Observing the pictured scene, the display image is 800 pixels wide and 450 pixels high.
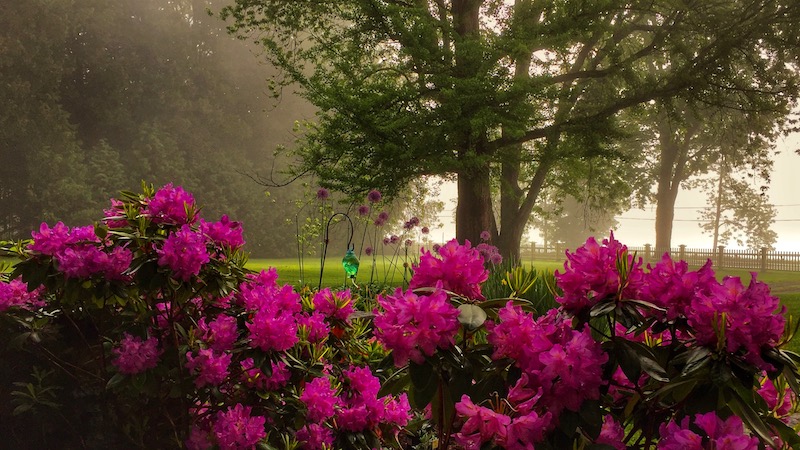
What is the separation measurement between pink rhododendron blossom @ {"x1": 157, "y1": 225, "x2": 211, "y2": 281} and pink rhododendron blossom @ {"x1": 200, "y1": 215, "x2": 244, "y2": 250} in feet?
0.66

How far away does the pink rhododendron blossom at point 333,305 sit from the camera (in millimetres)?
3055

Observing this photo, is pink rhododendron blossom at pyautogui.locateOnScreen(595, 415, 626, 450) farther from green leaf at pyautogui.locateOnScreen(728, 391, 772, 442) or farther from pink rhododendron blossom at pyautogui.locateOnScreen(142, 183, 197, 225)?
pink rhododendron blossom at pyautogui.locateOnScreen(142, 183, 197, 225)

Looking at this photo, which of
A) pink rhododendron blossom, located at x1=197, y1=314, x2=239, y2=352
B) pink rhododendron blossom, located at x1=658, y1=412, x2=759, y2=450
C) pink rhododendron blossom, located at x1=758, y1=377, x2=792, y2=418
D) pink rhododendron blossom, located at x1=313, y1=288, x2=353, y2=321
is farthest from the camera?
pink rhododendron blossom, located at x1=313, y1=288, x2=353, y2=321

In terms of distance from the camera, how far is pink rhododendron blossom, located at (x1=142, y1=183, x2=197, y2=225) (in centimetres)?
276

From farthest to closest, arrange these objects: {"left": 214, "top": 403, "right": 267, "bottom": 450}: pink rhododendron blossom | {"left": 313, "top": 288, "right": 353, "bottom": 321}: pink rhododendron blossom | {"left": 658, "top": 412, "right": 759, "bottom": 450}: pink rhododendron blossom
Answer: {"left": 313, "top": 288, "right": 353, "bottom": 321}: pink rhododendron blossom < {"left": 214, "top": 403, "right": 267, "bottom": 450}: pink rhododendron blossom < {"left": 658, "top": 412, "right": 759, "bottom": 450}: pink rhododendron blossom

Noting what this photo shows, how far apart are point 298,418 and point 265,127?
2898 cm

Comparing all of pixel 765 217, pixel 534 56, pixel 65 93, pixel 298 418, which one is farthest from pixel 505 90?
pixel 765 217

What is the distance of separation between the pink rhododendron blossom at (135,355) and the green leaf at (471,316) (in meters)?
1.58

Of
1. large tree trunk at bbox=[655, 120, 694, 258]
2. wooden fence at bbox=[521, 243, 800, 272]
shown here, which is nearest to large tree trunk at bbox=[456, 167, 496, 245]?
large tree trunk at bbox=[655, 120, 694, 258]

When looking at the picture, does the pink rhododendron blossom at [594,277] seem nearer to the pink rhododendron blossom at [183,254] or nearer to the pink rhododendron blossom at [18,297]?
the pink rhododendron blossom at [183,254]

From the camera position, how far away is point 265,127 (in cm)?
3072

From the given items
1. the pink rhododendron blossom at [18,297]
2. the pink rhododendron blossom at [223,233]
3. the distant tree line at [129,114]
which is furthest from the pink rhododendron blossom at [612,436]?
the distant tree line at [129,114]

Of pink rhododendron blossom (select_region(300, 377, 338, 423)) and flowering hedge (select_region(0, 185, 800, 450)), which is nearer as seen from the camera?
flowering hedge (select_region(0, 185, 800, 450))

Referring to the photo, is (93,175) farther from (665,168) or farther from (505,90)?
(665,168)
